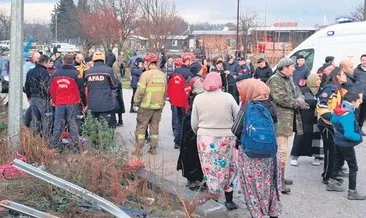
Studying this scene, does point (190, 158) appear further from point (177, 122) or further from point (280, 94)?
point (177, 122)

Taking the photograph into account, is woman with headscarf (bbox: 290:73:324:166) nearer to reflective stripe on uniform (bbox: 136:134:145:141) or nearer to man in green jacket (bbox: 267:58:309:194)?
man in green jacket (bbox: 267:58:309:194)

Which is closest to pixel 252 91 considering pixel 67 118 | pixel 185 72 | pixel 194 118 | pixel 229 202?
A: pixel 194 118

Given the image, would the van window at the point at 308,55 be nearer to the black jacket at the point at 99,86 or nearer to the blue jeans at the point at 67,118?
the black jacket at the point at 99,86

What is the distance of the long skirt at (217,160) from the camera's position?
6.34 m

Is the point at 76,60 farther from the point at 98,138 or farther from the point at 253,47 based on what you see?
the point at 253,47

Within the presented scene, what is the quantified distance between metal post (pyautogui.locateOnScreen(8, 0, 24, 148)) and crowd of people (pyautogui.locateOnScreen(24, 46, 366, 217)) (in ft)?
1.55

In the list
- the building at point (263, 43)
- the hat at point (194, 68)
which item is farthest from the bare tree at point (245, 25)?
the hat at point (194, 68)

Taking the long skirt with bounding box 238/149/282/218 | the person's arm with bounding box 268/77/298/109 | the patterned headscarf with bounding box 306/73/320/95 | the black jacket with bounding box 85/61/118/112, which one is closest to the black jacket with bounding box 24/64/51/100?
the black jacket with bounding box 85/61/118/112

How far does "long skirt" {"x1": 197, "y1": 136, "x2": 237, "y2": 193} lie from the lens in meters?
6.34

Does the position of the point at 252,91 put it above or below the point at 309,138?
above

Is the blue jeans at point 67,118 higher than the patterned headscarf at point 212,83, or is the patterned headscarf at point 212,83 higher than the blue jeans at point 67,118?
Answer: the patterned headscarf at point 212,83

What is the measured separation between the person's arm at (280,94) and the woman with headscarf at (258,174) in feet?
5.07

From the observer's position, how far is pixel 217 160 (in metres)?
6.36

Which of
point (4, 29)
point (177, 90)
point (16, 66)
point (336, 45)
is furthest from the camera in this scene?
point (4, 29)
